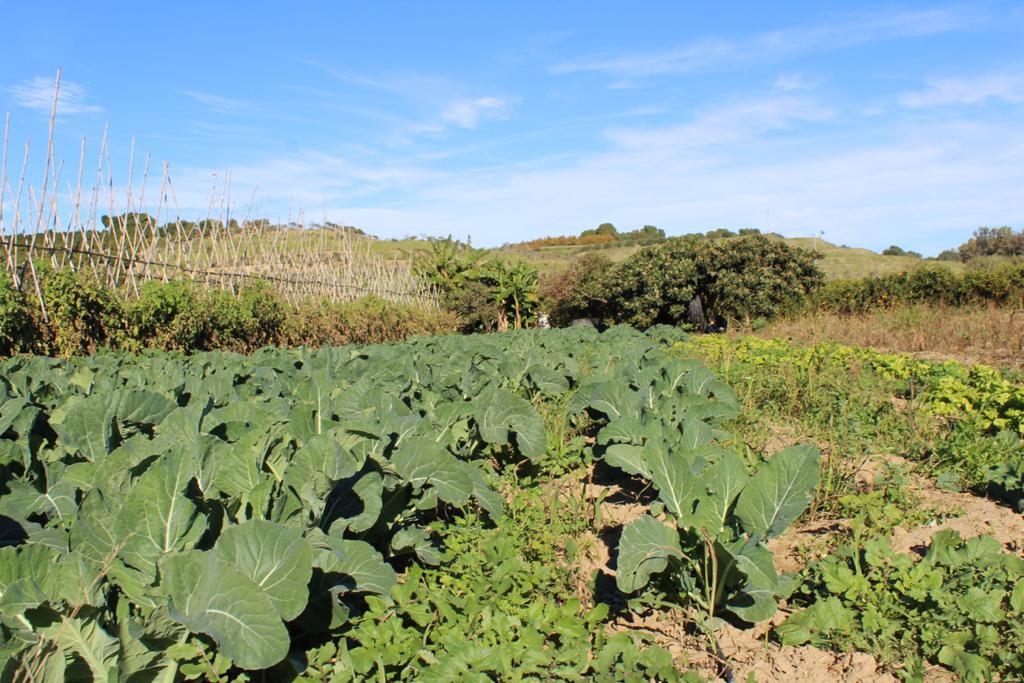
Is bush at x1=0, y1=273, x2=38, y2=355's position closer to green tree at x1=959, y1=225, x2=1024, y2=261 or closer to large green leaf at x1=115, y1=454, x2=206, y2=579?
large green leaf at x1=115, y1=454, x2=206, y2=579

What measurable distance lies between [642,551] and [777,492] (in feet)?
1.91

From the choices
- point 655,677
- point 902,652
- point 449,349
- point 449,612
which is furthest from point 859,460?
point 449,349

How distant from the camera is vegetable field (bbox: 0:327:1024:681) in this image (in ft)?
5.57

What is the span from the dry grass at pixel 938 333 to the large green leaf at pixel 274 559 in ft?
31.7

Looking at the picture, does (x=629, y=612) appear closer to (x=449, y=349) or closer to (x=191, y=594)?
(x=191, y=594)

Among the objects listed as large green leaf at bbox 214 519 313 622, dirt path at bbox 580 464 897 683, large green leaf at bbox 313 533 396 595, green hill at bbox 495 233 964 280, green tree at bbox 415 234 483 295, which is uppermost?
green hill at bbox 495 233 964 280

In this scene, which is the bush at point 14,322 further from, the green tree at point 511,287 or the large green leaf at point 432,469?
the green tree at point 511,287

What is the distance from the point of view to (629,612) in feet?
9.04

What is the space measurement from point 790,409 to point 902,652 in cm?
397

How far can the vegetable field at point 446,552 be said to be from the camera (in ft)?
5.57

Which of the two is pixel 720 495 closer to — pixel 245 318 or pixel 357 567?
pixel 357 567

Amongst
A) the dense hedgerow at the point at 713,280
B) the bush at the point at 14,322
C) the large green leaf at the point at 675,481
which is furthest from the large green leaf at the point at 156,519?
the dense hedgerow at the point at 713,280

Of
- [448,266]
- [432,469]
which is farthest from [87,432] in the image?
[448,266]

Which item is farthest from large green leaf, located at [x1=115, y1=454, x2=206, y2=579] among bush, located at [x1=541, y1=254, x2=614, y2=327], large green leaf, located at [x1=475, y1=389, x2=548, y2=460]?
bush, located at [x1=541, y1=254, x2=614, y2=327]
